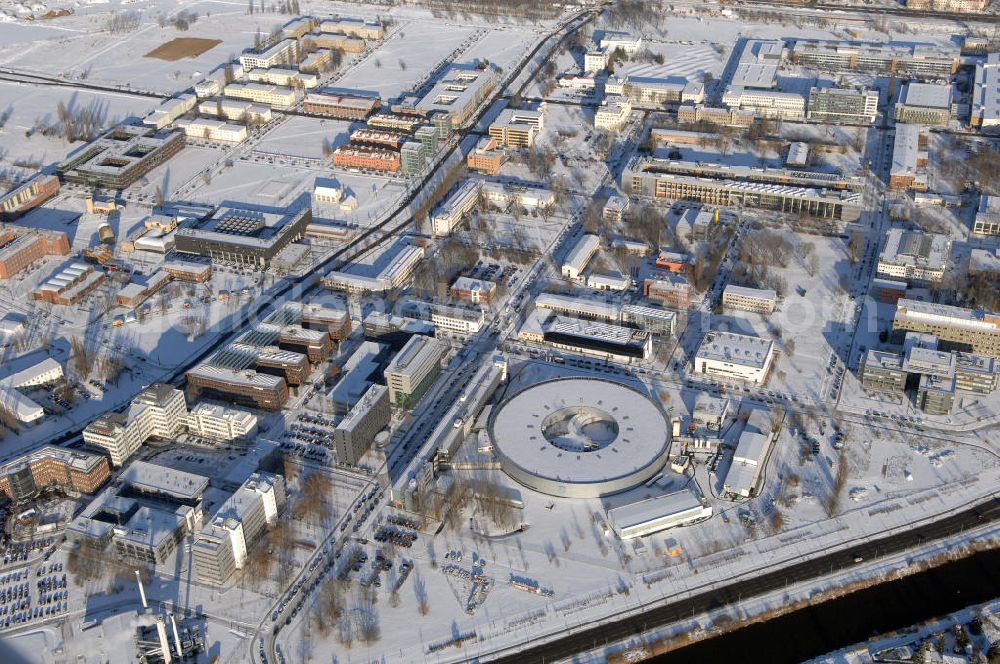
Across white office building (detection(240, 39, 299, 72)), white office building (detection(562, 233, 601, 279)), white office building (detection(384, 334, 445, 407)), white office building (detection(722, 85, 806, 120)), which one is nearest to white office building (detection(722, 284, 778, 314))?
white office building (detection(562, 233, 601, 279))

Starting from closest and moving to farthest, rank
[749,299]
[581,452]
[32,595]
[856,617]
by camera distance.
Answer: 1. [856,617]
2. [32,595]
3. [581,452]
4. [749,299]

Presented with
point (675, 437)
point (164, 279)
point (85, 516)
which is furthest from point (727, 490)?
point (164, 279)

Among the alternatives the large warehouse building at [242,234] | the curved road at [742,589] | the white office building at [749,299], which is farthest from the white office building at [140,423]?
the white office building at [749,299]

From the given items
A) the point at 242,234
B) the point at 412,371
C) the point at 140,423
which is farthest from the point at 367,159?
the point at 140,423

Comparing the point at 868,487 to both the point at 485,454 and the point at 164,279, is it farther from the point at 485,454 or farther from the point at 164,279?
the point at 164,279

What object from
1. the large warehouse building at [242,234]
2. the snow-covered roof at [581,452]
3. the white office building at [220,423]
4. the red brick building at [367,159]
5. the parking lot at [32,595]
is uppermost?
the red brick building at [367,159]

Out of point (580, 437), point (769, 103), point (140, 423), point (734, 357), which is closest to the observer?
point (580, 437)

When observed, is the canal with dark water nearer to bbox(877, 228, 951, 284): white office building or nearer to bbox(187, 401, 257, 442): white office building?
bbox(877, 228, 951, 284): white office building

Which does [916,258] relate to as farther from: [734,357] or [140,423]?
[140,423]

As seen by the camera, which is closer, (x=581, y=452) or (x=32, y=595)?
(x=32, y=595)

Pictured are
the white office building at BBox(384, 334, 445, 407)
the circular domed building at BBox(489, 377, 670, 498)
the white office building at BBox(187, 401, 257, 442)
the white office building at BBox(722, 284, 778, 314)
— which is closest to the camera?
the circular domed building at BBox(489, 377, 670, 498)

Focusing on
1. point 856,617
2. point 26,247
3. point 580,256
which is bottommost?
point 856,617

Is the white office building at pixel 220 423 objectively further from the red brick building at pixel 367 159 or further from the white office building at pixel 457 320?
the red brick building at pixel 367 159
